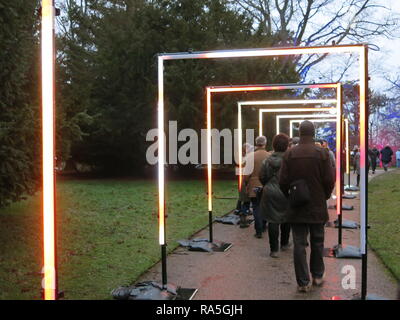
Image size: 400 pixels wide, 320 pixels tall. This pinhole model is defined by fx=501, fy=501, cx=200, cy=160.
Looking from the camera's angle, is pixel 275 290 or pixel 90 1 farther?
pixel 90 1

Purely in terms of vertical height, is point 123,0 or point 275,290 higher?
point 123,0

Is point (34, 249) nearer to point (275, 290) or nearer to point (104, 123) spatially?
point (275, 290)

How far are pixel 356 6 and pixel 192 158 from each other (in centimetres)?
1842

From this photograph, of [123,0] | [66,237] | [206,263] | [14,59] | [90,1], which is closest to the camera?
[206,263]

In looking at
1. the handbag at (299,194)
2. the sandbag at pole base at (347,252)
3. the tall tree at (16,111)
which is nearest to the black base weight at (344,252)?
the sandbag at pole base at (347,252)

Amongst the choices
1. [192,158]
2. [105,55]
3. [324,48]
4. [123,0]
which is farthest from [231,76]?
[324,48]

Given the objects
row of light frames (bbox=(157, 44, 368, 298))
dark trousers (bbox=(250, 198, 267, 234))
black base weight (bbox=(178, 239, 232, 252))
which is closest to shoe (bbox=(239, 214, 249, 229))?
dark trousers (bbox=(250, 198, 267, 234))

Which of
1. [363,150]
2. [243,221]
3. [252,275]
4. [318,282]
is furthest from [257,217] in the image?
[363,150]

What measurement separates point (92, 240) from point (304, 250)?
13.6ft

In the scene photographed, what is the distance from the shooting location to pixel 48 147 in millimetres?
3277

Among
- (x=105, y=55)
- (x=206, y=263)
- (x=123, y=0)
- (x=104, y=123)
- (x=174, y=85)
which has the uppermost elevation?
(x=123, y=0)

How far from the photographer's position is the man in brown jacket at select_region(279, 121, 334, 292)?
5555mm

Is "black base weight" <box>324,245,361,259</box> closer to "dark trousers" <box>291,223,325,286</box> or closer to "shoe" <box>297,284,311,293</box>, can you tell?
"dark trousers" <box>291,223,325,286</box>

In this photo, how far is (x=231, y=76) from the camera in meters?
20.6
